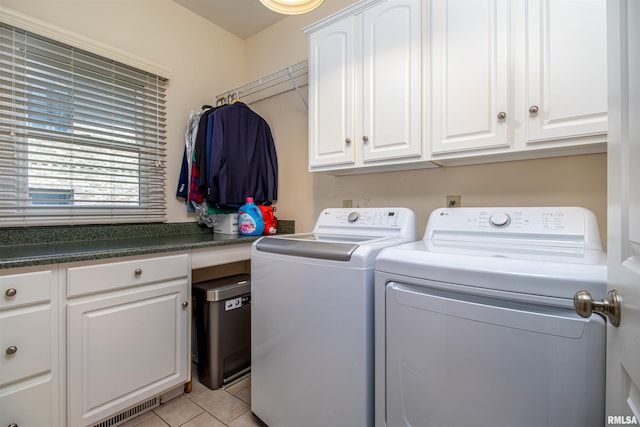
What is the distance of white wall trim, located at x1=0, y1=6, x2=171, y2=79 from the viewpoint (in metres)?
1.58

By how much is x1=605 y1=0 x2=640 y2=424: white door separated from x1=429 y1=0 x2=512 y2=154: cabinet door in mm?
784

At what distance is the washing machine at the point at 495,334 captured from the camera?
744 millimetres

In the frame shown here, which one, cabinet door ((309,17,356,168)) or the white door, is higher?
cabinet door ((309,17,356,168))

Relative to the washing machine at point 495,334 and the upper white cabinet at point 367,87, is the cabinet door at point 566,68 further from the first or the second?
the upper white cabinet at point 367,87

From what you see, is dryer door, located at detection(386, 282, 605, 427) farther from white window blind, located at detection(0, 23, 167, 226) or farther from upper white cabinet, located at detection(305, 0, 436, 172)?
white window blind, located at detection(0, 23, 167, 226)

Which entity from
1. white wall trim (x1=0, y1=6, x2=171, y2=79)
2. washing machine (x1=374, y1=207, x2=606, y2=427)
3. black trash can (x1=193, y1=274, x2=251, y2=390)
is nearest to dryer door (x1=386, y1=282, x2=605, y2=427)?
washing machine (x1=374, y1=207, x2=606, y2=427)

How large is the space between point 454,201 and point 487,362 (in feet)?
3.42

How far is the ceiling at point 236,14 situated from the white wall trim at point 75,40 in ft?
2.03

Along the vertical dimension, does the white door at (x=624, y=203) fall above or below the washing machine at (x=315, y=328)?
above

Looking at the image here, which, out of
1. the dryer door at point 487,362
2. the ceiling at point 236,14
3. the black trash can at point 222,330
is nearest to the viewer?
the dryer door at point 487,362

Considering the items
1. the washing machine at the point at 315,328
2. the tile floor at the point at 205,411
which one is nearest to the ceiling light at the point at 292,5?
the washing machine at the point at 315,328

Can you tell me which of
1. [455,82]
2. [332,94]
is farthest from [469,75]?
[332,94]

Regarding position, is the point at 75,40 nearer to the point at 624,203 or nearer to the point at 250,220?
the point at 250,220

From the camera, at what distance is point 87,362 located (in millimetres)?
1350
